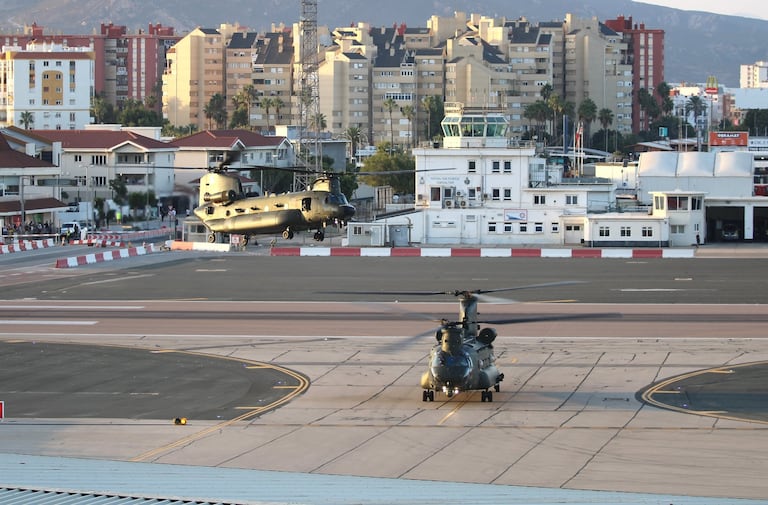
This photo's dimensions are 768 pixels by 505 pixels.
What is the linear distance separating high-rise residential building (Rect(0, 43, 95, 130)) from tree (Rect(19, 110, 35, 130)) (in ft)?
0.78

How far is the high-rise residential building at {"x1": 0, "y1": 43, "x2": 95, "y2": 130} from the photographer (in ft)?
624

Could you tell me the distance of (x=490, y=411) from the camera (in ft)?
142

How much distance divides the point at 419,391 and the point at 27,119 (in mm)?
150758

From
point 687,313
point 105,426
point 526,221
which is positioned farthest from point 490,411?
point 526,221

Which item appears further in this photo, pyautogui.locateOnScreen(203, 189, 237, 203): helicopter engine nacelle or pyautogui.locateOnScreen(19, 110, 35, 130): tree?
pyautogui.locateOnScreen(19, 110, 35, 130): tree

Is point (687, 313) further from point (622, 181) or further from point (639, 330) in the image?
point (622, 181)

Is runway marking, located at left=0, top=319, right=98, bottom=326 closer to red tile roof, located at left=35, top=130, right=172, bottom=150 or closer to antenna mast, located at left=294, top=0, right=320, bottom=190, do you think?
antenna mast, located at left=294, top=0, right=320, bottom=190

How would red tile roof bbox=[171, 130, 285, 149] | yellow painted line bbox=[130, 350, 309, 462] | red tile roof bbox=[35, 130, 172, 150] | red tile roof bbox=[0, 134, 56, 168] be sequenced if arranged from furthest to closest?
red tile roof bbox=[171, 130, 285, 149] → red tile roof bbox=[35, 130, 172, 150] → red tile roof bbox=[0, 134, 56, 168] → yellow painted line bbox=[130, 350, 309, 462]

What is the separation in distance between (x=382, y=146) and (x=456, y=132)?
65.8 meters

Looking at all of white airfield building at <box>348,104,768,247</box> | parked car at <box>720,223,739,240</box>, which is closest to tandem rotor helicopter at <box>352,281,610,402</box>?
white airfield building at <box>348,104,768,247</box>

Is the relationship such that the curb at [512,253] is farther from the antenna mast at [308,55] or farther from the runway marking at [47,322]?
the runway marking at [47,322]

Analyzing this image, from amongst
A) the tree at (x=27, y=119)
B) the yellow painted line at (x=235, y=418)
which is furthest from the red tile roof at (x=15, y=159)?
the yellow painted line at (x=235, y=418)

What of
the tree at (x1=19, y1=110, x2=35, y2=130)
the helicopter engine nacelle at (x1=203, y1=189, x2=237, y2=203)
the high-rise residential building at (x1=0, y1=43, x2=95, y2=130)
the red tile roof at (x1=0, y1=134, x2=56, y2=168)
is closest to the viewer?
Answer: the helicopter engine nacelle at (x1=203, y1=189, x2=237, y2=203)

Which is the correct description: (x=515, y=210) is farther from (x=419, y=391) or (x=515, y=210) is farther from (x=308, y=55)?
(x=419, y=391)
